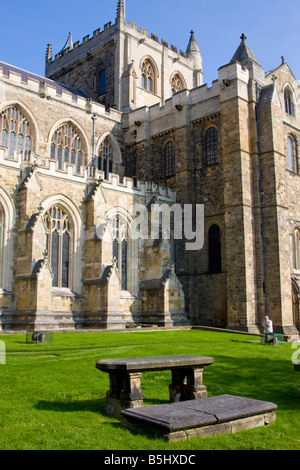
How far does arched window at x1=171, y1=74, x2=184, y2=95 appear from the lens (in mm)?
40344

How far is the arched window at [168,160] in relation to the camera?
101 feet

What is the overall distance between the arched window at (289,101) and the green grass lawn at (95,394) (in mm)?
21247

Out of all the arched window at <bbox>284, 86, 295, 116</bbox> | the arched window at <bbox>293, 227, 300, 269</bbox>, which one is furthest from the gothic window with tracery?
the arched window at <bbox>293, 227, 300, 269</bbox>

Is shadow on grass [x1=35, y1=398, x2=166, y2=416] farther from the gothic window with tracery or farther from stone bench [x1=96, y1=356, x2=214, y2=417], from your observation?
the gothic window with tracery

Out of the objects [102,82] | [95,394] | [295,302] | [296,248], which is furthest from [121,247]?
[95,394]

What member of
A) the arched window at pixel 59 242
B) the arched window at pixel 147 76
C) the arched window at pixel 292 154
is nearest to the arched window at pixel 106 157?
the arched window at pixel 147 76

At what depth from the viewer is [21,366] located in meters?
10.4

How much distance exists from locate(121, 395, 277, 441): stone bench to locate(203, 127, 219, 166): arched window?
22826 mm

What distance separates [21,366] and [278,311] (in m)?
17.3

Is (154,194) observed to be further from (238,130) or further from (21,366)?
(21,366)

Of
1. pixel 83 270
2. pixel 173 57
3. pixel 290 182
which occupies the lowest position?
pixel 83 270

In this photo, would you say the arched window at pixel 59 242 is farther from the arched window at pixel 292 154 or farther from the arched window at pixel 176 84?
the arched window at pixel 176 84

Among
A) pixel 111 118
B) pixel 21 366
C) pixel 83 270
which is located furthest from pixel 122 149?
pixel 21 366

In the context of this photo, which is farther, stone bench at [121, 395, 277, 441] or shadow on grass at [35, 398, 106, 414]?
shadow on grass at [35, 398, 106, 414]
